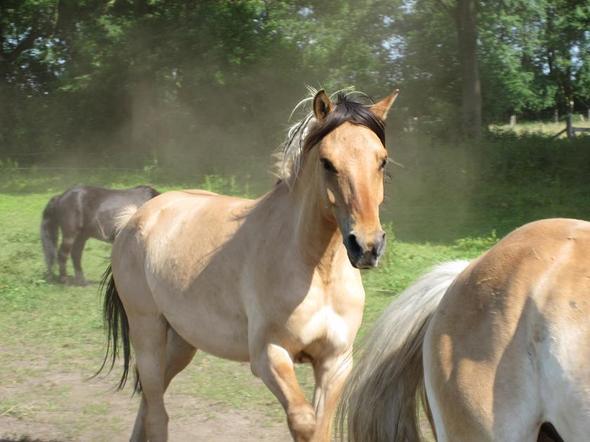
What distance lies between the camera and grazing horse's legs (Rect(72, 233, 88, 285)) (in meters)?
10.4

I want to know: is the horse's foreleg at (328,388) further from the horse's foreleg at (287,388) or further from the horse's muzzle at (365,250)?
the horse's muzzle at (365,250)

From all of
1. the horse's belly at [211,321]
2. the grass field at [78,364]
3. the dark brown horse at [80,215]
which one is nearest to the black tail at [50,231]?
the dark brown horse at [80,215]

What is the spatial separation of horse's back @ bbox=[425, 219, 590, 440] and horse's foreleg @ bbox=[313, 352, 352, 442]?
1.12 metres

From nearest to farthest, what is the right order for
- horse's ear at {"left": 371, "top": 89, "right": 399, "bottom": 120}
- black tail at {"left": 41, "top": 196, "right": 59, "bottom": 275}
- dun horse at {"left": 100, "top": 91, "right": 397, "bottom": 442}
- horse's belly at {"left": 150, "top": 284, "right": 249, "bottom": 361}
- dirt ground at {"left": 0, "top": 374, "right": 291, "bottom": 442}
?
dun horse at {"left": 100, "top": 91, "right": 397, "bottom": 442} → horse's ear at {"left": 371, "top": 89, "right": 399, "bottom": 120} → horse's belly at {"left": 150, "top": 284, "right": 249, "bottom": 361} → dirt ground at {"left": 0, "top": 374, "right": 291, "bottom": 442} → black tail at {"left": 41, "top": 196, "right": 59, "bottom": 275}

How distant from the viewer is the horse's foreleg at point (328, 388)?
3.55m

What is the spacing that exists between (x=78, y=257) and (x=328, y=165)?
7.96 m

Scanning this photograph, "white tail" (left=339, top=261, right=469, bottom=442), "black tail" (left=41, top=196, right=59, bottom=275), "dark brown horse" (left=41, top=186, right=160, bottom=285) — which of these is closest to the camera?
"white tail" (left=339, top=261, right=469, bottom=442)

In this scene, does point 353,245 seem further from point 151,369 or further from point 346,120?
point 151,369

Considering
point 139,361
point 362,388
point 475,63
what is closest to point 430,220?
point 475,63

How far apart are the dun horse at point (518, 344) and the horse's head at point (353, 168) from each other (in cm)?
65

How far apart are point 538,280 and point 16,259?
33.4 ft

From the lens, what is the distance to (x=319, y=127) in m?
3.54

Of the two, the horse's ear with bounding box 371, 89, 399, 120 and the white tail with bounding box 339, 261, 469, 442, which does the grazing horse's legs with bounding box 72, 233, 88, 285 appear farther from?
the white tail with bounding box 339, 261, 469, 442

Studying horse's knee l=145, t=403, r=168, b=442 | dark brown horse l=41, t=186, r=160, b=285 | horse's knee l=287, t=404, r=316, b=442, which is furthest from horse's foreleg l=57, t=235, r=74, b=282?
horse's knee l=287, t=404, r=316, b=442
